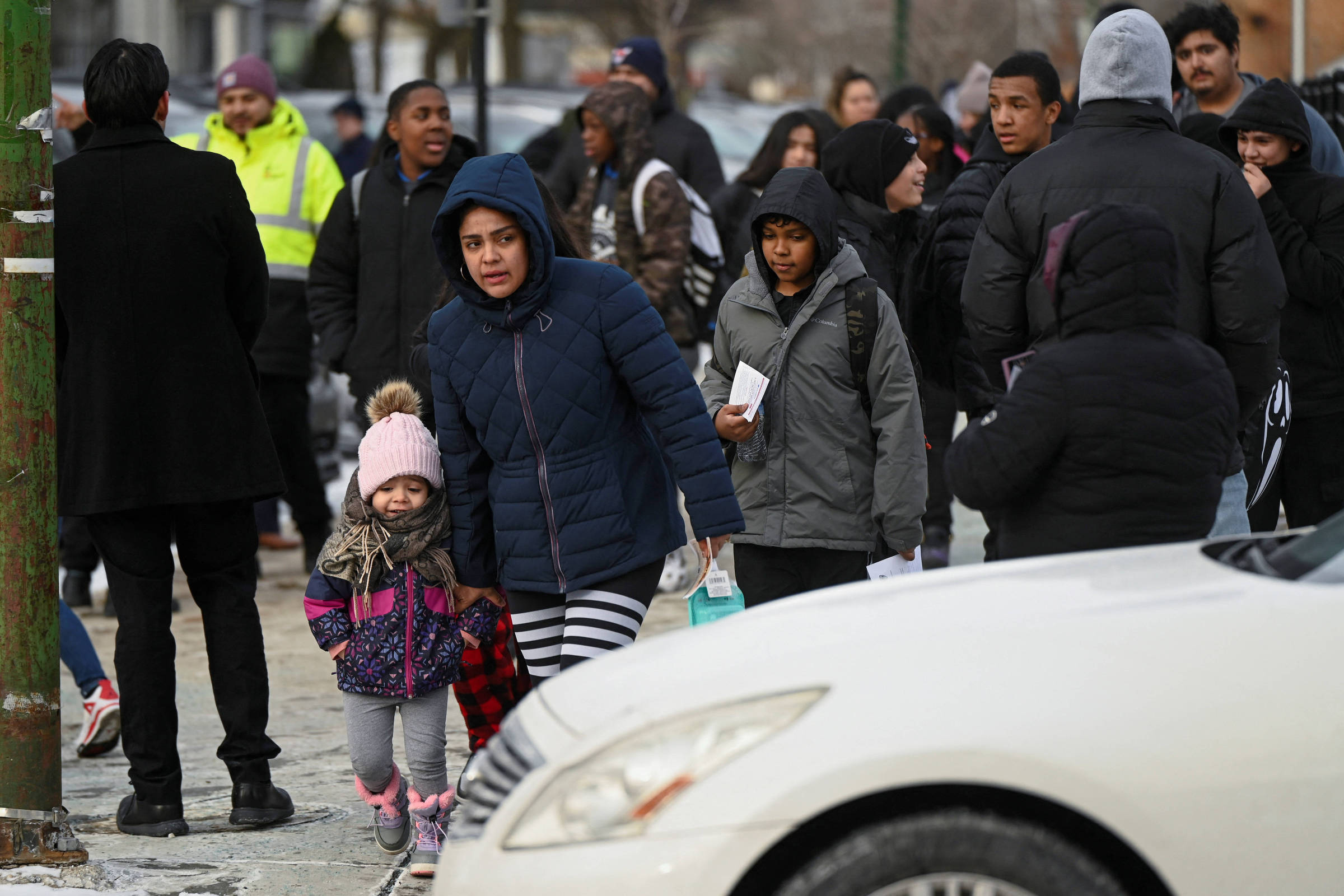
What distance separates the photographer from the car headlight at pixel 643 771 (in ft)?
9.52

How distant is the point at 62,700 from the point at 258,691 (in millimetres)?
2128

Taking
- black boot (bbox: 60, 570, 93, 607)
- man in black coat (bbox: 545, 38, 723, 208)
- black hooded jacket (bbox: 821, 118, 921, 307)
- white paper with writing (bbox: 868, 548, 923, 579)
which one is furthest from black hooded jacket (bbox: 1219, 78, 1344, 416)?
black boot (bbox: 60, 570, 93, 607)

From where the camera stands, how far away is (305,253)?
7977 millimetres

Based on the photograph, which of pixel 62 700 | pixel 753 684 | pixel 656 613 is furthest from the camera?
pixel 656 613

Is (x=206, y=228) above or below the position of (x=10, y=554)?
above

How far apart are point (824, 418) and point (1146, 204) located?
3.42 ft

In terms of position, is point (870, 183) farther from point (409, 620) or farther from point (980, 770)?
point (980, 770)

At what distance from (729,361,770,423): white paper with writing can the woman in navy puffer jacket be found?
51 cm

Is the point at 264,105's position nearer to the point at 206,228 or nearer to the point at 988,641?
the point at 206,228

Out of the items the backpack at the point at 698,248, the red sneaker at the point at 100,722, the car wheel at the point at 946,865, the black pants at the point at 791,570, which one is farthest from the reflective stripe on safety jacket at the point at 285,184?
the car wheel at the point at 946,865

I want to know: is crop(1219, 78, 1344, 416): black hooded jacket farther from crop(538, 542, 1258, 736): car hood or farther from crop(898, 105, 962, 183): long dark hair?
crop(898, 105, 962, 183): long dark hair

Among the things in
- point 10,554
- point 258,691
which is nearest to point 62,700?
point 258,691

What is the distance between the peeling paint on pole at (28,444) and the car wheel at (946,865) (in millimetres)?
2259

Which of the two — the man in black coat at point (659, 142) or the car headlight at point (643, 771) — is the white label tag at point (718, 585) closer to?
the car headlight at point (643, 771)
